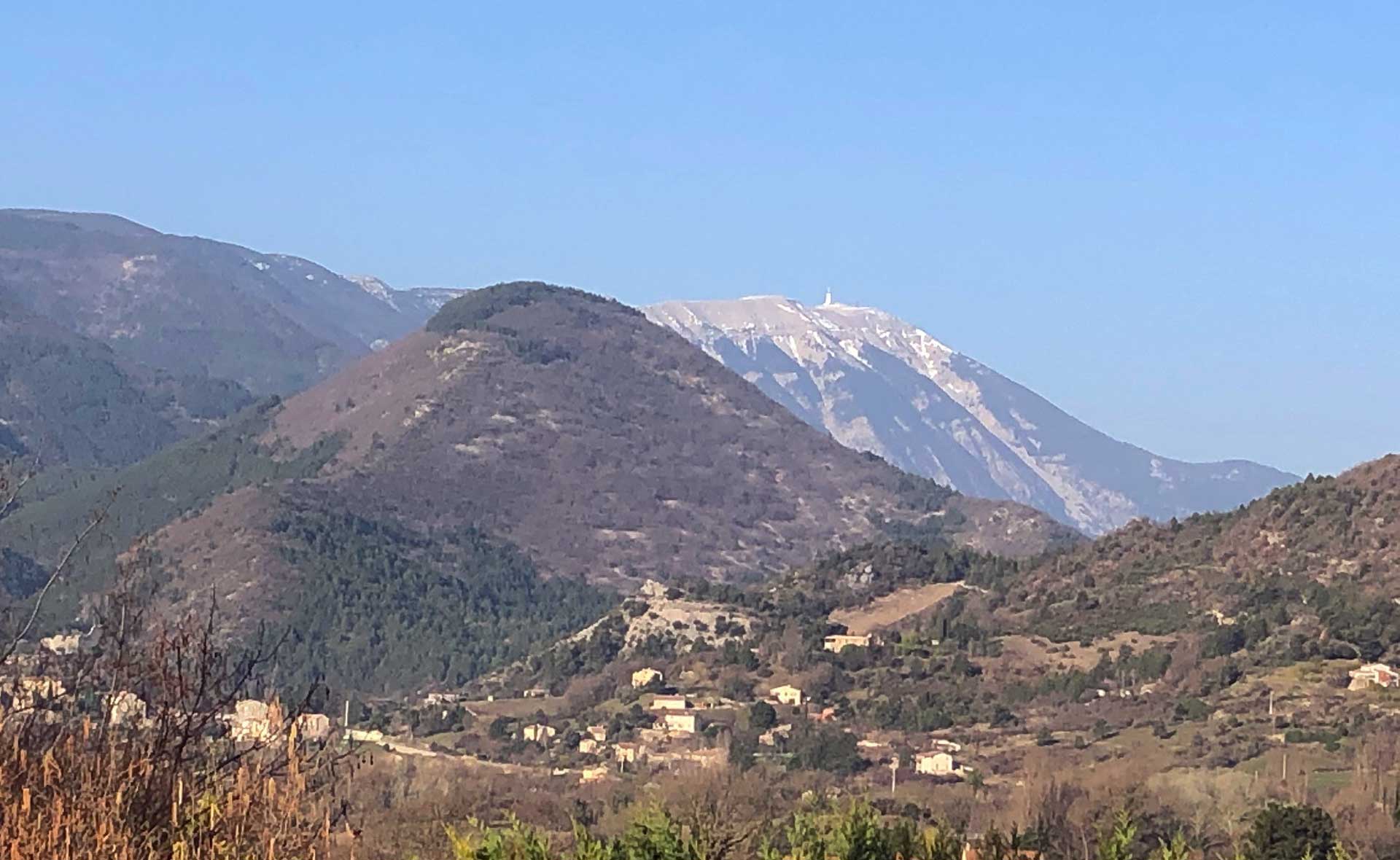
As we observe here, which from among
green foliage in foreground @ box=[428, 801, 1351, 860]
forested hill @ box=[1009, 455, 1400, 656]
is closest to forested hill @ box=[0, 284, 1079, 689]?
forested hill @ box=[1009, 455, 1400, 656]

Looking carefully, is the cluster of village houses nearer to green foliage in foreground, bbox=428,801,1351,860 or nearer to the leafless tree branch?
green foliage in foreground, bbox=428,801,1351,860

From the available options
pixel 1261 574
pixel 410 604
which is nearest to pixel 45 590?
pixel 1261 574

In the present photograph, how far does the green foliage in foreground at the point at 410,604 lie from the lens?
11594 centimetres

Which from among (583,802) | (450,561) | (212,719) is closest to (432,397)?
(450,561)

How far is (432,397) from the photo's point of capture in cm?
17225

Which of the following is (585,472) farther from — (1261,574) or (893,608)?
(1261,574)

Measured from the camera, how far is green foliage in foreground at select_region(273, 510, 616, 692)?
380 ft

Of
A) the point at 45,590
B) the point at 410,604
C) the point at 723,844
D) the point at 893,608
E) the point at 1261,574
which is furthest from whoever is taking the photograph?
the point at 410,604

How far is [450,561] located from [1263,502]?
63996mm

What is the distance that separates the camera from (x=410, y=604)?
130 meters

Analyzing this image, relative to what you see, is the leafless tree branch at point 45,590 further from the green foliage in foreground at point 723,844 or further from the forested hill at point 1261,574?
the forested hill at point 1261,574

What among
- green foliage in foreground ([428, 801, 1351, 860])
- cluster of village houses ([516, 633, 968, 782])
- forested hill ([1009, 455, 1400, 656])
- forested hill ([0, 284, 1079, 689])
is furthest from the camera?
forested hill ([0, 284, 1079, 689])

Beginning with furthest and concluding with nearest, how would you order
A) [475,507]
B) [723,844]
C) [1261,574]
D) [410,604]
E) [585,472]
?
[585,472] < [475,507] < [410,604] < [1261,574] < [723,844]

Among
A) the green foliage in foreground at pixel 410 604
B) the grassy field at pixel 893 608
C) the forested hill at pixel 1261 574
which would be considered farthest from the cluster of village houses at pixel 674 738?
the green foliage in foreground at pixel 410 604
